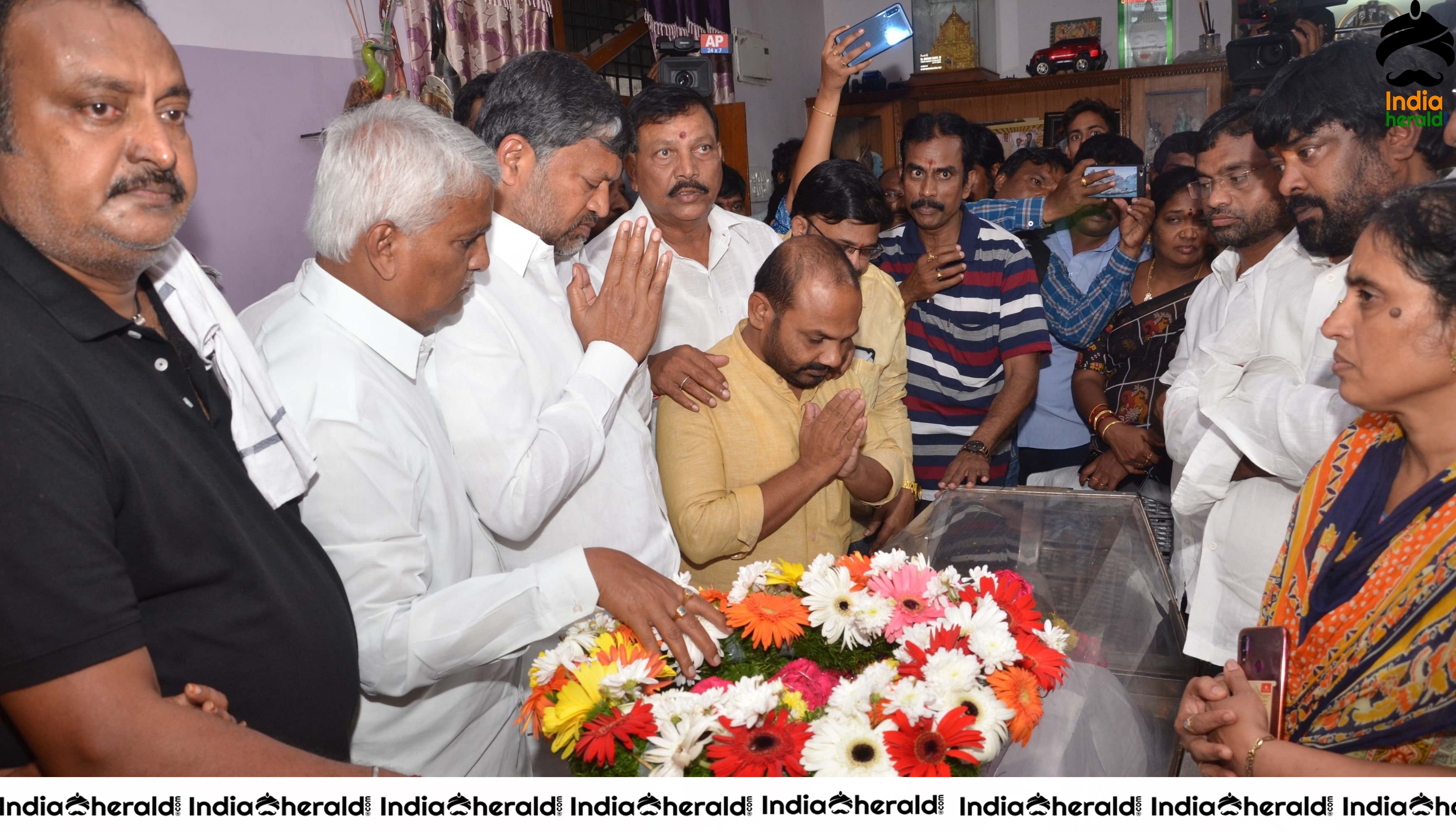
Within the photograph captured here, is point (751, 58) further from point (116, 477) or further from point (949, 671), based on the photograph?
point (116, 477)

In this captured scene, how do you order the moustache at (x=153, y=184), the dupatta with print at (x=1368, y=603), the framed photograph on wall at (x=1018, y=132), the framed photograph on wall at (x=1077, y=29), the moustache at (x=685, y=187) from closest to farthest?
1. the moustache at (x=153, y=184)
2. the dupatta with print at (x=1368, y=603)
3. the moustache at (x=685, y=187)
4. the framed photograph on wall at (x=1018, y=132)
5. the framed photograph on wall at (x=1077, y=29)

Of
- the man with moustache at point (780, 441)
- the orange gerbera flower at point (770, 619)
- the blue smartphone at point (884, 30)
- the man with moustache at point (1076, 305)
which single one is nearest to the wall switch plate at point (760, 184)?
the blue smartphone at point (884, 30)

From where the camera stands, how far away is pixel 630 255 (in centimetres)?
177

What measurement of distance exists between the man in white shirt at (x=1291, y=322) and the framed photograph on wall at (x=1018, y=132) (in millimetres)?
5306

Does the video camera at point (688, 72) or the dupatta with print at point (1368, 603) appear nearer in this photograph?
the dupatta with print at point (1368, 603)

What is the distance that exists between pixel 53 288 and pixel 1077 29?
25.8ft

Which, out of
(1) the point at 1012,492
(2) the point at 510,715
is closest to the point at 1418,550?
(1) the point at 1012,492

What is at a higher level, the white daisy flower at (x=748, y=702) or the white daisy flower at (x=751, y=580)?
the white daisy flower at (x=751, y=580)

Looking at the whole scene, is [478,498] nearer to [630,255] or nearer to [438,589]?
[438,589]

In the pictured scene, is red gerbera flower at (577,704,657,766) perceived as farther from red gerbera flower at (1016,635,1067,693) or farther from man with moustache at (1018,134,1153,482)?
man with moustache at (1018,134,1153,482)

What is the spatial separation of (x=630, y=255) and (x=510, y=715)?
0.84 metres

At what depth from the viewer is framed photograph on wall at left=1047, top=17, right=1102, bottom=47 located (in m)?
7.44

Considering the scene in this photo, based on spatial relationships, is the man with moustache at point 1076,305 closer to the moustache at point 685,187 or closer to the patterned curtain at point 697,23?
the moustache at point 685,187

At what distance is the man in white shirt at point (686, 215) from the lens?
2.49 m
